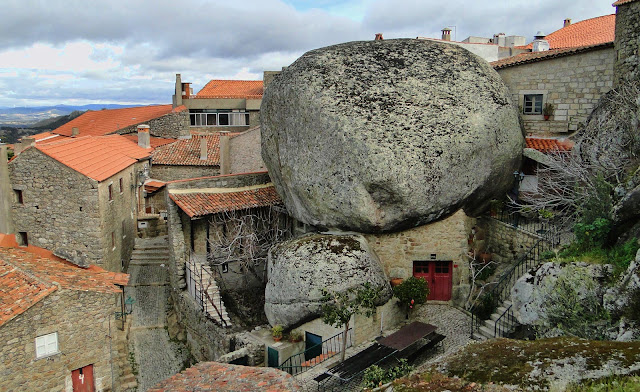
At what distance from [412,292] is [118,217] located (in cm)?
1353

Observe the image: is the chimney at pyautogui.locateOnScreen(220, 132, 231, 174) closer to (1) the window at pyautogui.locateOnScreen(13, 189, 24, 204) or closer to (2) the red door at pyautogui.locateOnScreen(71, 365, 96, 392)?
(1) the window at pyautogui.locateOnScreen(13, 189, 24, 204)

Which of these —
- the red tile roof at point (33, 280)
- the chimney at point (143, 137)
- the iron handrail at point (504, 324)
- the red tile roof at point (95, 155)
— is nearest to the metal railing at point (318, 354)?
the iron handrail at point (504, 324)

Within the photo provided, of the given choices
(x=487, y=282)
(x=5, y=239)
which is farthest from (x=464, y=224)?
(x=5, y=239)

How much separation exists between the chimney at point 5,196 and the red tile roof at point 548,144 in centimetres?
1955

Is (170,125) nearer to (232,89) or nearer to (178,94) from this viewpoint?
(178,94)

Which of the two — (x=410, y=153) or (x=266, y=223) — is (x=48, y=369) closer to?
(x=266, y=223)

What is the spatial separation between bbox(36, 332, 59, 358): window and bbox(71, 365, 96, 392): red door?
42.2 inches


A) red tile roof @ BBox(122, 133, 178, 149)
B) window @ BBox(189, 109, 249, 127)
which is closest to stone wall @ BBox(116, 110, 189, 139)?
red tile roof @ BBox(122, 133, 178, 149)

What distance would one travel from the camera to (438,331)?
1672cm

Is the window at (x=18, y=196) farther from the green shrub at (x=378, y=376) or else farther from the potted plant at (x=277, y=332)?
the green shrub at (x=378, y=376)

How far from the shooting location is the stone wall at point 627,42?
16.0 metres

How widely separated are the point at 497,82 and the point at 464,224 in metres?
5.01

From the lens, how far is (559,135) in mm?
19594

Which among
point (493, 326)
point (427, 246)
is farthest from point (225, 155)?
point (493, 326)
